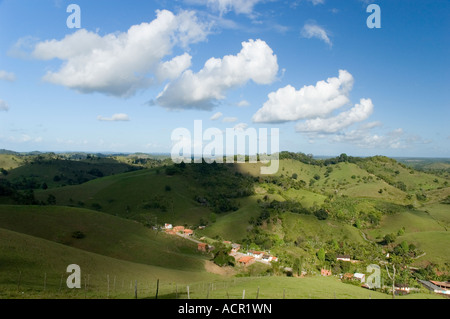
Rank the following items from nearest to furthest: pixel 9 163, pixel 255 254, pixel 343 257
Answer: pixel 255 254
pixel 343 257
pixel 9 163

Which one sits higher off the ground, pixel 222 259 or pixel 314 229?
pixel 222 259

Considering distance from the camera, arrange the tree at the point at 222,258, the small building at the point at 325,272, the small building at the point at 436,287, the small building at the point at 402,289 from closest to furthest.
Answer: the small building at the point at 402,289 → the small building at the point at 436,287 → the tree at the point at 222,258 → the small building at the point at 325,272

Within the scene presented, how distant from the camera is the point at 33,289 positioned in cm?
2202

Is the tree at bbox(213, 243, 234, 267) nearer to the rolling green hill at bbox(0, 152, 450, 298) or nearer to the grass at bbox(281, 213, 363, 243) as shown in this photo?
the rolling green hill at bbox(0, 152, 450, 298)

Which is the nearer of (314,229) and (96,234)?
(96,234)

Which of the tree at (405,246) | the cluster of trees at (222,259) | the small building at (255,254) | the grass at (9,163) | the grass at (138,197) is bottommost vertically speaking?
the tree at (405,246)

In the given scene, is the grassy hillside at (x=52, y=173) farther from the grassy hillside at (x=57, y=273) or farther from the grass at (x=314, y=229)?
the grass at (x=314, y=229)

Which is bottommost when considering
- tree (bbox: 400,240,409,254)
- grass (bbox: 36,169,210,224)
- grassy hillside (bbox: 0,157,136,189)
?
tree (bbox: 400,240,409,254)

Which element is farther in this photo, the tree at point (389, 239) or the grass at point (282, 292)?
the tree at point (389, 239)

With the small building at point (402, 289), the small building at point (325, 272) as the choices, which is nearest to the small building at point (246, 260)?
the small building at point (325, 272)

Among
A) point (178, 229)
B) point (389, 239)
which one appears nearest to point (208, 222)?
point (178, 229)

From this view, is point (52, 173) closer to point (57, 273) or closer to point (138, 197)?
point (138, 197)

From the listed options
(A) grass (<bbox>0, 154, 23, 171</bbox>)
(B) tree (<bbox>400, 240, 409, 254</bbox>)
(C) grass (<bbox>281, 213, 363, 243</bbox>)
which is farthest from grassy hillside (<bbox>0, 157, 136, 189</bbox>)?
(B) tree (<bbox>400, 240, 409, 254</bbox>)
